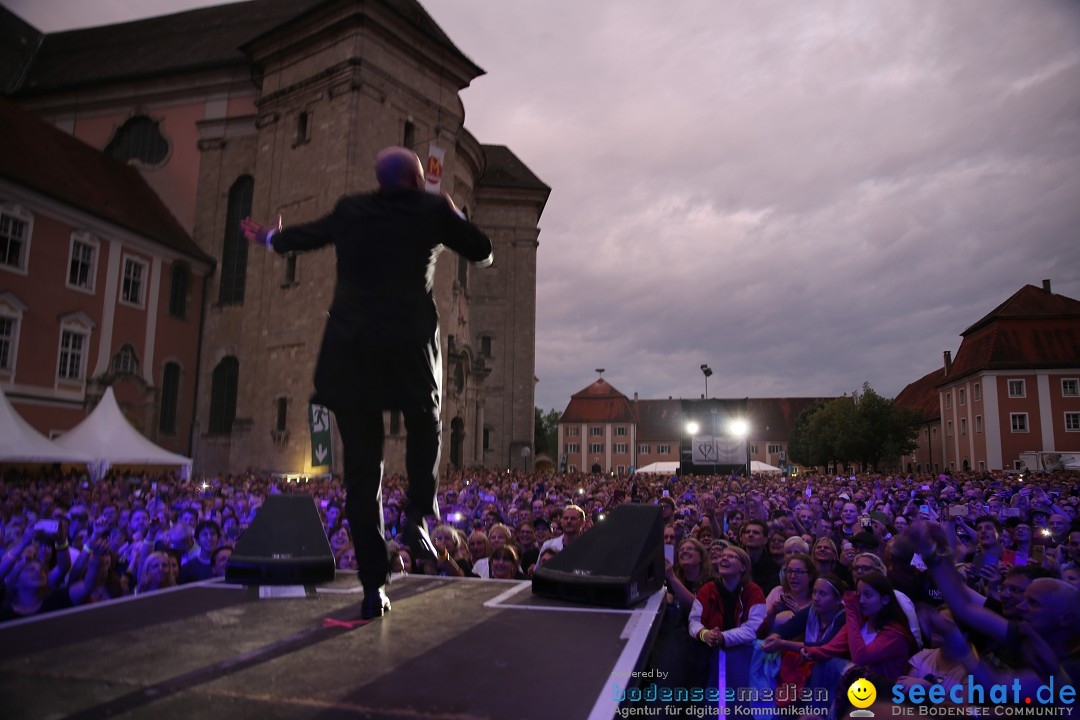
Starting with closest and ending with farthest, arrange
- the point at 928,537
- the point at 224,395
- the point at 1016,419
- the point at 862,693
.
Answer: the point at 928,537
the point at 862,693
the point at 224,395
the point at 1016,419

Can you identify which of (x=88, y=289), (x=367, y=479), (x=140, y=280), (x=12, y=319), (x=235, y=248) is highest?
(x=235, y=248)

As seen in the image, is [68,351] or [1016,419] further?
[1016,419]

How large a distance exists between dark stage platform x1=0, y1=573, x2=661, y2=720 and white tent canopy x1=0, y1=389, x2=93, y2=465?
15005 mm

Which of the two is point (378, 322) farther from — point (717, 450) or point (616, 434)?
point (616, 434)

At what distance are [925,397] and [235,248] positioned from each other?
66.6 meters

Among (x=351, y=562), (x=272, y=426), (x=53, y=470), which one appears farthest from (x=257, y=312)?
(x=351, y=562)

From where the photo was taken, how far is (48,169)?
2673 cm

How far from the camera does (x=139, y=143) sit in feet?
114

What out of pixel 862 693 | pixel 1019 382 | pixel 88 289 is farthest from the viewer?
pixel 1019 382

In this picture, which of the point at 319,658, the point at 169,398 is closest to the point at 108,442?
the point at 169,398

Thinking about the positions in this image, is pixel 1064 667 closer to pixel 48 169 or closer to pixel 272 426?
pixel 272 426

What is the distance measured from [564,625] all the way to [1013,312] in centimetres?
6260

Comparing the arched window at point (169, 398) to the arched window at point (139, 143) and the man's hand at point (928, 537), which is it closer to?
the arched window at point (139, 143)

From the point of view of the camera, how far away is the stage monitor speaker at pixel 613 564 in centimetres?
408
